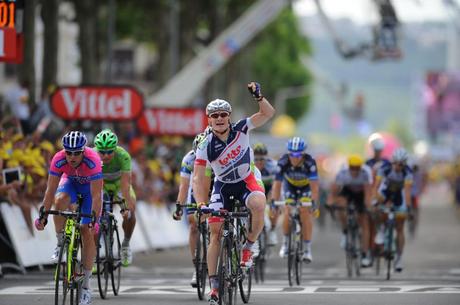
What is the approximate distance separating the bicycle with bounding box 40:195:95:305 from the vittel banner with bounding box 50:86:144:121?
1489 centimetres

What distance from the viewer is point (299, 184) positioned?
2261 cm

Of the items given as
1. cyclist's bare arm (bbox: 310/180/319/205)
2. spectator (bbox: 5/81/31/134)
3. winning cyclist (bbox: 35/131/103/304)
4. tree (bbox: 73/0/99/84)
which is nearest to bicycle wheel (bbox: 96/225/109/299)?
winning cyclist (bbox: 35/131/103/304)

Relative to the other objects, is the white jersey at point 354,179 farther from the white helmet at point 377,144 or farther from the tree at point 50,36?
the tree at point 50,36

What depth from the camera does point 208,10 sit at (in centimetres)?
5697

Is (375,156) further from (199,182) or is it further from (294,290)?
(199,182)

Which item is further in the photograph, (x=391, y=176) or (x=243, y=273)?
(x=391, y=176)

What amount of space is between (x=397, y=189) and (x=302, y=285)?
3.40 m

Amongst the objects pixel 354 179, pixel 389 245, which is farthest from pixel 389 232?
pixel 354 179

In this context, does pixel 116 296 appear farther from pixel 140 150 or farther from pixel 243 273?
pixel 140 150

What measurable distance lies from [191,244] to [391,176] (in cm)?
536

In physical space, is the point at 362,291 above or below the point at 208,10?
below

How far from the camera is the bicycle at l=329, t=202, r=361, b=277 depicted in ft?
80.0

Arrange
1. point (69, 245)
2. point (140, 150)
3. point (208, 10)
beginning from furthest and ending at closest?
1. point (208, 10)
2. point (140, 150)
3. point (69, 245)

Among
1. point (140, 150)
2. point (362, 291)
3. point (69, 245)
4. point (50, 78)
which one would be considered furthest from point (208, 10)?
point (69, 245)
